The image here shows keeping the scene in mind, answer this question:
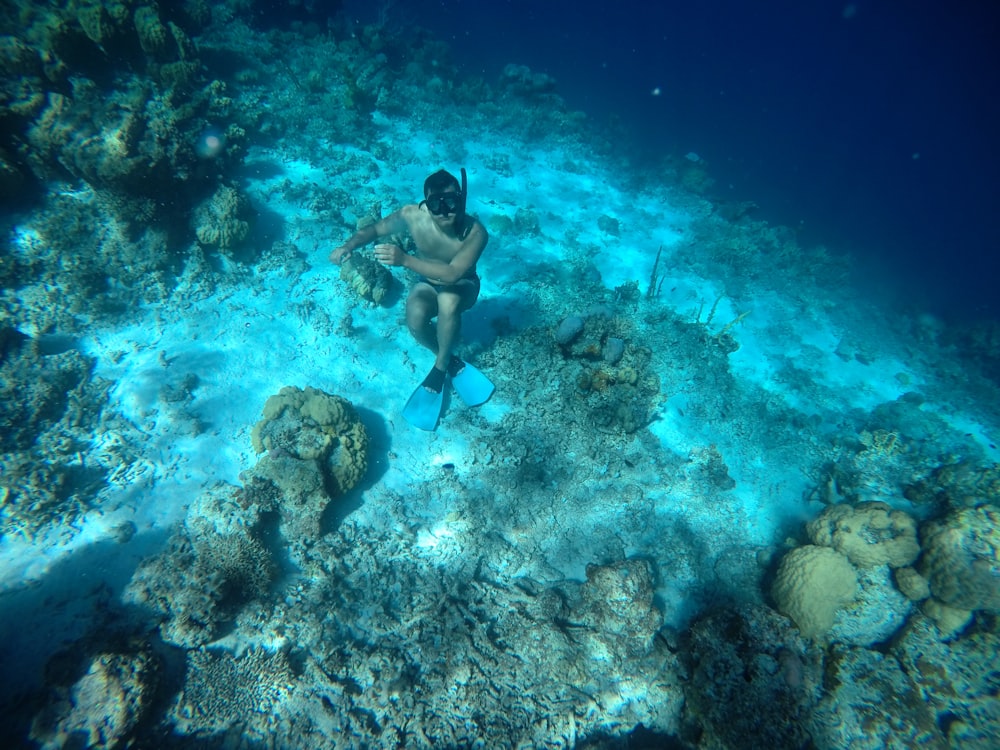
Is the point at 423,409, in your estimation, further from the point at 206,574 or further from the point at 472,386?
the point at 206,574

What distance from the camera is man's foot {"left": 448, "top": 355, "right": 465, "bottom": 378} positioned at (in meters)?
6.38

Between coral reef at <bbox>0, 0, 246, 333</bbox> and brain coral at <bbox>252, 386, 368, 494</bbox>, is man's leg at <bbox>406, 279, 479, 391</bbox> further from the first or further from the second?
coral reef at <bbox>0, 0, 246, 333</bbox>

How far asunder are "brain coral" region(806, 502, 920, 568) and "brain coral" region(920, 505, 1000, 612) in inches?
7.8

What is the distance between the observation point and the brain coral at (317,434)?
15.8 feet

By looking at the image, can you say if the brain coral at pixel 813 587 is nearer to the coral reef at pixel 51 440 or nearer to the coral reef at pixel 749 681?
the coral reef at pixel 749 681

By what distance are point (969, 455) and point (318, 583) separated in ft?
43.5

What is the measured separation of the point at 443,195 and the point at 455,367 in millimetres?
2532

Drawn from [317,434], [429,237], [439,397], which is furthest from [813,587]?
[429,237]

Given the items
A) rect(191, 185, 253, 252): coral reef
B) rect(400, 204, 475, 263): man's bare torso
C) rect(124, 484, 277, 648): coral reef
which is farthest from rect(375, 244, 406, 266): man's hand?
rect(191, 185, 253, 252): coral reef

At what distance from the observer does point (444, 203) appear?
4.95 metres

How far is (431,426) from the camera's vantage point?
5867 mm

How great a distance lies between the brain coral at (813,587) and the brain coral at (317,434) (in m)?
5.29

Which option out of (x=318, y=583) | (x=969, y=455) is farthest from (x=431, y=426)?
(x=969, y=455)

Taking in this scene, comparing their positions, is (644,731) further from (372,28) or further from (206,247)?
(372,28)
